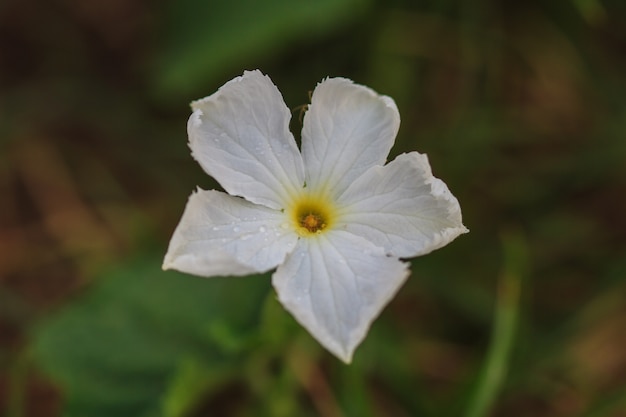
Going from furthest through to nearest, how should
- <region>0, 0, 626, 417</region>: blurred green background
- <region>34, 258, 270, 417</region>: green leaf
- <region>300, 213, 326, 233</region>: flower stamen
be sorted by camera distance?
<region>0, 0, 626, 417</region>: blurred green background → <region>34, 258, 270, 417</region>: green leaf → <region>300, 213, 326, 233</region>: flower stamen

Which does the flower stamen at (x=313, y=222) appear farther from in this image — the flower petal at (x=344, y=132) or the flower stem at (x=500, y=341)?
the flower stem at (x=500, y=341)

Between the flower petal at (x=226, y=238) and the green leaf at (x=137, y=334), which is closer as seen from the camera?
the flower petal at (x=226, y=238)

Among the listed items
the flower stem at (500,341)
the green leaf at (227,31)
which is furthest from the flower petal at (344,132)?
the green leaf at (227,31)

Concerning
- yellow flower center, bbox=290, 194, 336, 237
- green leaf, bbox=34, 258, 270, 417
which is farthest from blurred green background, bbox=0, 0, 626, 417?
yellow flower center, bbox=290, 194, 336, 237

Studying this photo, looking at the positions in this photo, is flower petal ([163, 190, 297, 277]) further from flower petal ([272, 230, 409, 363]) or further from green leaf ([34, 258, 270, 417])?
green leaf ([34, 258, 270, 417])

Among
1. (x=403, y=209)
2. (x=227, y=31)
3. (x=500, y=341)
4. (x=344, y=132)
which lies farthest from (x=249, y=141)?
(x=227, y=31)

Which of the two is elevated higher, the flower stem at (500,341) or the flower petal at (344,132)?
the flower petal at (344,132)

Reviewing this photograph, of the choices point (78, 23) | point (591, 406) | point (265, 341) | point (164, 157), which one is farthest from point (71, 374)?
point (78, 23)

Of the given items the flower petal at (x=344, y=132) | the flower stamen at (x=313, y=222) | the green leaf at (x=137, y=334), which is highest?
Answer: the flower petal at (x=344, y=132)
